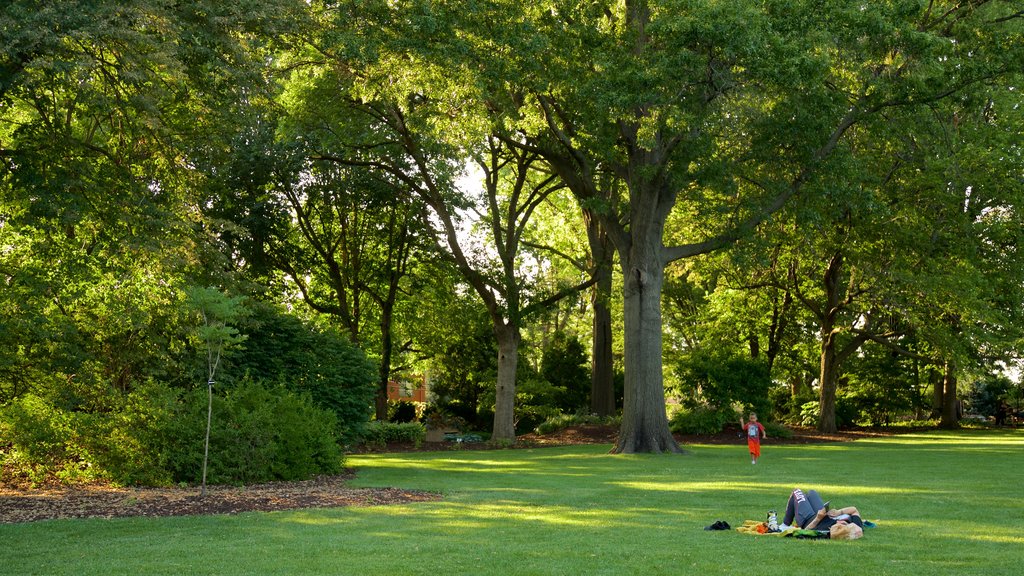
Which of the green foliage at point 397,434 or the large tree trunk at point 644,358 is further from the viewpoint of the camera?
the green foliage at point 397,434

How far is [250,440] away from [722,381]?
22820mm

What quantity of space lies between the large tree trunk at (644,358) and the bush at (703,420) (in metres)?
9.53

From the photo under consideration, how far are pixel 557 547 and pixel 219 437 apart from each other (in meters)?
9.50

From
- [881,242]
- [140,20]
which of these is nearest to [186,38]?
[140,20]

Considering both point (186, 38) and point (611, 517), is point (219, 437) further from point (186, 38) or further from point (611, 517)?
point (611, 517)

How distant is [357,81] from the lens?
24.2 meters

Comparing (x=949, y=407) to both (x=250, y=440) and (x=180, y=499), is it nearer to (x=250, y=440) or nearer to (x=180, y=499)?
(x=250, y=440)

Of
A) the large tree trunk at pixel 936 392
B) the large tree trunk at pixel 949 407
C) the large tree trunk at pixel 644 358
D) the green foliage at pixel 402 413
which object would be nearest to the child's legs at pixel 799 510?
the large tree trunk at pixel 644 358

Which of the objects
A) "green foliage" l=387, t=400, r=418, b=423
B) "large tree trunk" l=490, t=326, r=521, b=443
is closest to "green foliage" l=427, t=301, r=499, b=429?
"green foliage" l=387, t=400, r=418, b=423

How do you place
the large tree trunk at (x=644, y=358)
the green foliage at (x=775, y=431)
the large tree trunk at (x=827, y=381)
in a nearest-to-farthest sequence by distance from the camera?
the large tree trunk at (x=644, y=358) < the green foliage at (x=775, y=431) < the large tree trunk at (x=827, y=381)

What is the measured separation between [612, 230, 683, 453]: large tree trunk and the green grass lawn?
20.7 ft

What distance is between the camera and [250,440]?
17.4 meters

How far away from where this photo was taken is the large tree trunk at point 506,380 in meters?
32.3

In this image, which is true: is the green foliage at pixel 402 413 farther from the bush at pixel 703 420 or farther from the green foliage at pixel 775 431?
the green foliage at pixel 775 431
